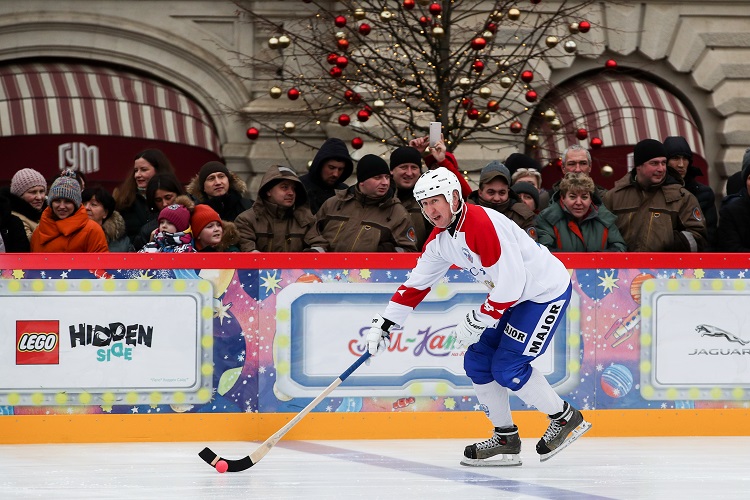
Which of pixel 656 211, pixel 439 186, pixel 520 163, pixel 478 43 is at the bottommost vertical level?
pixel 656 211

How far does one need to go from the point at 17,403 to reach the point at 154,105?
8016mm

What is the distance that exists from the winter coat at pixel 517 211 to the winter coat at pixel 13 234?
263cm

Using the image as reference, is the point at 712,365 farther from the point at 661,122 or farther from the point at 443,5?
Result: the point at 661,122

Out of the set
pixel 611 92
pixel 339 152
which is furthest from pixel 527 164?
pixel 611 92

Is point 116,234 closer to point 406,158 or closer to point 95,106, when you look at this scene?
point 406,158

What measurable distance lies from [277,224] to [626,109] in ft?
26.3

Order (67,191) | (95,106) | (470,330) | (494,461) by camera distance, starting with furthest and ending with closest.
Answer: (95,106)
(67,191)
(494,461)
(470,330)

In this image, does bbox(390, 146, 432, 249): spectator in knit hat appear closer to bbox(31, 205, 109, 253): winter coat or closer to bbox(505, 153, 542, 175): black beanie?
bbox(505, 153, 542, 175): black beanie

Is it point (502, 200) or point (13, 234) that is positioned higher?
point (502, 200)

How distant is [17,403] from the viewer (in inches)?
266

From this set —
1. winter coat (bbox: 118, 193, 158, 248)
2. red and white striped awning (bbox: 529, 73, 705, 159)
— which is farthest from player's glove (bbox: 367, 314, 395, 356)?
red and white striped awning (bbox: 529, 73, 705, 159)

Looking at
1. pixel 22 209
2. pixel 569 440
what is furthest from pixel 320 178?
pixel 569 440

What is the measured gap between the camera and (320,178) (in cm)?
793

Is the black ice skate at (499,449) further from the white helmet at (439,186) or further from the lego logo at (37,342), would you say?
the lego logo at (37,342)
